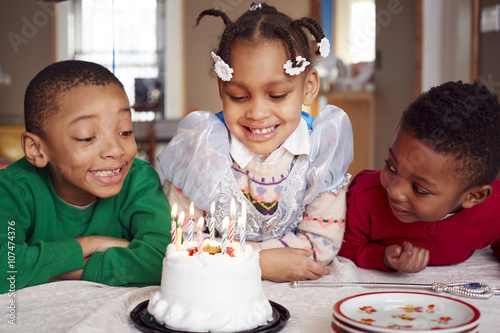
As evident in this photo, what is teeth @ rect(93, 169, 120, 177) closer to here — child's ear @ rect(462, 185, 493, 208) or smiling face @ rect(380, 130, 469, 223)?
smiling face @ rect(380, 130, 469, 223)

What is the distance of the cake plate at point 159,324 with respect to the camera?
34.7 inches

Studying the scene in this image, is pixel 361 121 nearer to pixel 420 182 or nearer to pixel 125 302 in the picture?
pixel 420 182

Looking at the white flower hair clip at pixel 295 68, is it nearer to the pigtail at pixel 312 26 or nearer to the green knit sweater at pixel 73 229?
the pigtail at pixel 312 26

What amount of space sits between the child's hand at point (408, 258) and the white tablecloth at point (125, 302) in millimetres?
32

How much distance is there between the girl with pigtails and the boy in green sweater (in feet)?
0.49

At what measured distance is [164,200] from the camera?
1.54 m

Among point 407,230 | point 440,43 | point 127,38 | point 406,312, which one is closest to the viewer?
point 406,312

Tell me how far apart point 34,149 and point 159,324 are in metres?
0.76

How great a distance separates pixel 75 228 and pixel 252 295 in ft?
→ 2.55

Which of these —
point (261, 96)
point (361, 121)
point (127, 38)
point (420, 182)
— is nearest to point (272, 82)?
point (261, 96)

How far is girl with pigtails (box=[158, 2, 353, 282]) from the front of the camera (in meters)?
1.45

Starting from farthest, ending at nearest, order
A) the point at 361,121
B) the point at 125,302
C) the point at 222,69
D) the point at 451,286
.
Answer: the point at 361,121
the point at 222,69
the point at 451,286
the point at 125,302

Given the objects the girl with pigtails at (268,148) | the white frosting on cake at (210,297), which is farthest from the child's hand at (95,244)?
the white frosting on cake at (210,297)

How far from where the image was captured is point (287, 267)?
1.36 meters
